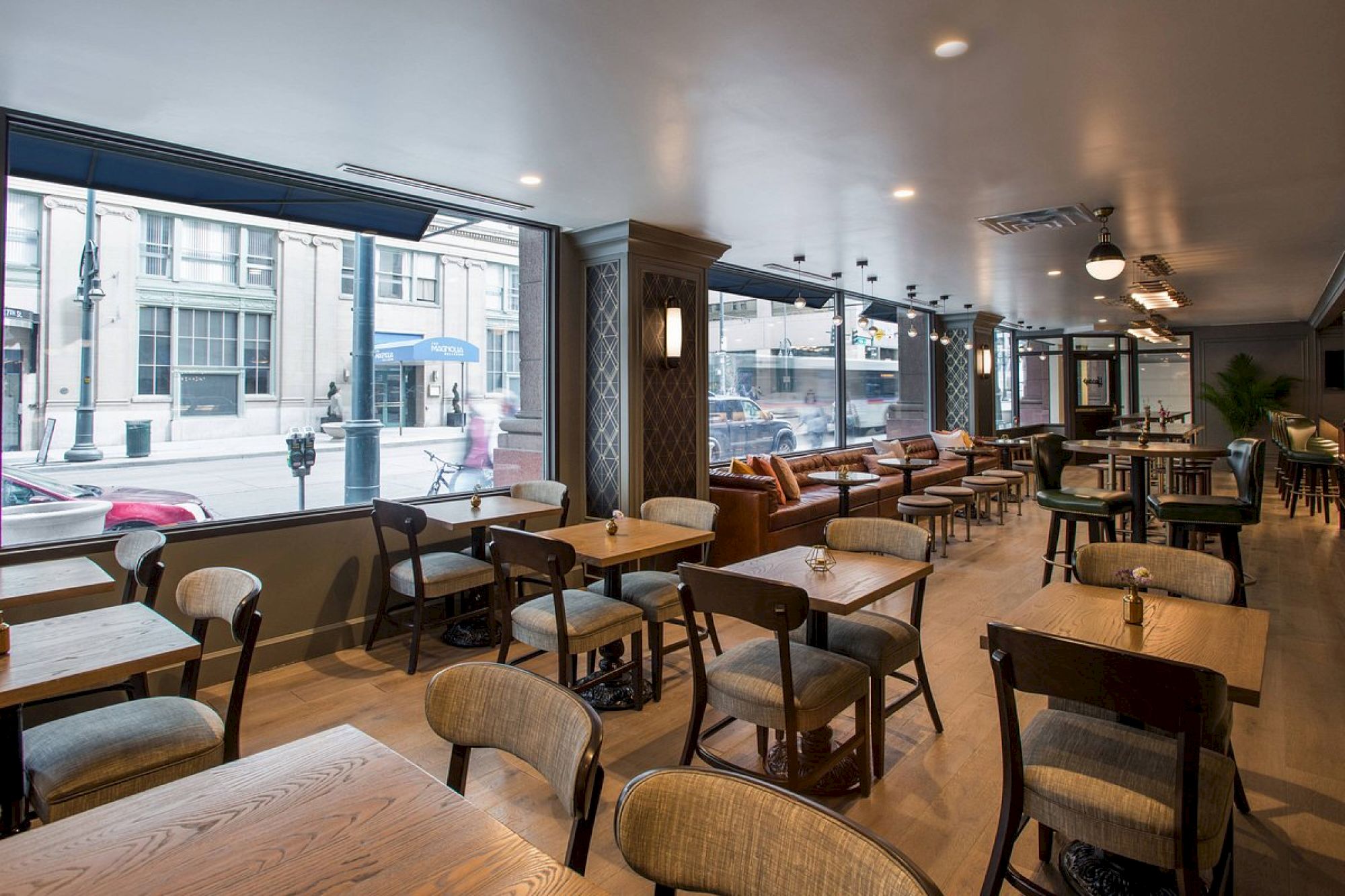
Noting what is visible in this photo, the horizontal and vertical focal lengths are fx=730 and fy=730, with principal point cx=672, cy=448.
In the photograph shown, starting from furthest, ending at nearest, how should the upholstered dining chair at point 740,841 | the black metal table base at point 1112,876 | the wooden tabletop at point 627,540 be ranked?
the wooden tabletop at point 627,540
the black metal table base at point 1112,876
the upholstered dining chair at point 740,841

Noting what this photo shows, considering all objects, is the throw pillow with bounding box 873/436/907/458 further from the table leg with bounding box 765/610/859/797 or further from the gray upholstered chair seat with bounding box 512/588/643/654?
the table leg with bounding box 765/610/859/797

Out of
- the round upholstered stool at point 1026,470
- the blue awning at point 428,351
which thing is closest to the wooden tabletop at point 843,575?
the blue awning at point 428,351

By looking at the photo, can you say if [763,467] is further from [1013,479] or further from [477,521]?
[477,521]

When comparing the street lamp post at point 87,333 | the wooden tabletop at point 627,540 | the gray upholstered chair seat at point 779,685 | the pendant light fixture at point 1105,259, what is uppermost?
the pendant light fixture at point 1105,259

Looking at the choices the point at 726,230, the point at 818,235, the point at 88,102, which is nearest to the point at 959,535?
the point at 818,235

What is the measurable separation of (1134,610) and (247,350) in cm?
435

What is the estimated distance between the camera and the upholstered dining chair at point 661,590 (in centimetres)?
349

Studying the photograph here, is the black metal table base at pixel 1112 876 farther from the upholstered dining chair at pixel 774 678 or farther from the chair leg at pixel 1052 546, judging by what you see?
the chair leg at pixel 1052 546

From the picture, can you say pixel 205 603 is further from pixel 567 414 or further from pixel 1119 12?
pixel 1119 12

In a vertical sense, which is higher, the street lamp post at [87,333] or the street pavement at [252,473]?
the street lamp post at [87,333]

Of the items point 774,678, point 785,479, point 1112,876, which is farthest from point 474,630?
point 785,479

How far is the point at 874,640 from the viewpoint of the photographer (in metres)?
2.77

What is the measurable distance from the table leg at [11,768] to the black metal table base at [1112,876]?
2.90 metres

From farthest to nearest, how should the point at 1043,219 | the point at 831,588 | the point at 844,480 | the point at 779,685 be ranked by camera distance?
the point at 844,480
the point at 1043,219
the point at 831,588
the point at 779,685
